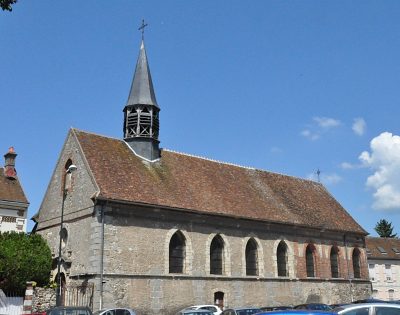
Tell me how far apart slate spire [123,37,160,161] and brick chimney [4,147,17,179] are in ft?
33.2

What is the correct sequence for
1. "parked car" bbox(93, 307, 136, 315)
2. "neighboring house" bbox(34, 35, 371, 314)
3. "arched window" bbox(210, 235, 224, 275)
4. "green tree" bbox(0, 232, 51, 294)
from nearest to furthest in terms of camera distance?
"parked car" bbox(93, 307, 136, 315), "green tree" bbox(0, 232, 51, 294), "neighboring house" bbox(34, 35, 371, 314), "arched window" bbox(210, 235, 224, 275)

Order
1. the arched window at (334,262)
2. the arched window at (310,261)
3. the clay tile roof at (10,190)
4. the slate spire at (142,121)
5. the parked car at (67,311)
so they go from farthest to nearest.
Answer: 1. the arched window at (334,262)
2. the clay tile roof at (10,190)
3. the arched window at (310,261)
4. the slate spire at (142,121)
5. the parked car at (67,311)

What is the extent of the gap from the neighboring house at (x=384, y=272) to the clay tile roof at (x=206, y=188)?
16.5 metres

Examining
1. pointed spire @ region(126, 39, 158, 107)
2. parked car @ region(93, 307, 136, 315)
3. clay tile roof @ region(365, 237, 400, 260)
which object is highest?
pointed spire @ region(126, 39, 158, 107)

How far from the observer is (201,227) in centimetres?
2506

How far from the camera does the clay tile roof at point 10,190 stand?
102 feet

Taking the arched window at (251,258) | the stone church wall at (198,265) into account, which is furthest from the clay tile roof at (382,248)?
the arched window at (251,258)

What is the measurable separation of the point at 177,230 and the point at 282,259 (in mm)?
8022

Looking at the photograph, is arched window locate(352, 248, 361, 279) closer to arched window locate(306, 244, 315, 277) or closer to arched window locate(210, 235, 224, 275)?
arched window locate(306, 244, 315, 277)

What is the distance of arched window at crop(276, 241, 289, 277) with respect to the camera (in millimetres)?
28350

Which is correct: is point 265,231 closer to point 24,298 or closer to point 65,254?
point 65,254

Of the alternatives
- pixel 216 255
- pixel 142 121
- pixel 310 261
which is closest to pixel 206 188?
pixel 216 255

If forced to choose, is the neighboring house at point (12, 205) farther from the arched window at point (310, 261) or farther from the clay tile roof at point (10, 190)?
the arched window at point (310, 261)

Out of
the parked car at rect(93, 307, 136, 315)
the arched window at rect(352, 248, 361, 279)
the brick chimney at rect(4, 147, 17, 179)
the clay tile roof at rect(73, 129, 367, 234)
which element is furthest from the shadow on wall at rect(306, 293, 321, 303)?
the brick chimney at rect(4, 147, 17, 179)
